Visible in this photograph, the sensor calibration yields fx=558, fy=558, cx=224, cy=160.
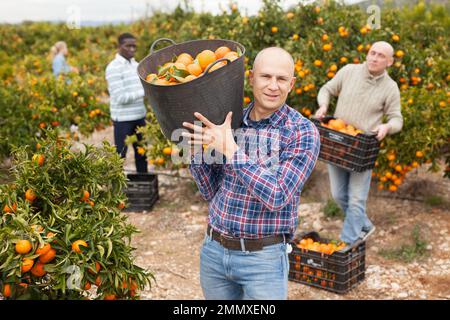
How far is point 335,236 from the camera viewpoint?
5227mm

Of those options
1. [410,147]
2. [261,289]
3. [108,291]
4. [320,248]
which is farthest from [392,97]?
[108,291]

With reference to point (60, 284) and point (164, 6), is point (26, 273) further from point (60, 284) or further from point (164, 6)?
point (164, 6)

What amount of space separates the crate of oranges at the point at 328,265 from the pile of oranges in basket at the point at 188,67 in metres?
2.37

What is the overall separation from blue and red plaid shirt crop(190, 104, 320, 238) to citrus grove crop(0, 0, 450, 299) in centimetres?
38

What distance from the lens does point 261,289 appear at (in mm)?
2346

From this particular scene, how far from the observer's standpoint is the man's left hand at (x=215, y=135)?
2061mm

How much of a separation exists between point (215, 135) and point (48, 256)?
29.1 inches

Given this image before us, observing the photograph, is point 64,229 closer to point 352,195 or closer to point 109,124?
point 352,195

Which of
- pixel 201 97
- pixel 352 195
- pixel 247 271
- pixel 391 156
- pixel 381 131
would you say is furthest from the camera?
pixel 391 156

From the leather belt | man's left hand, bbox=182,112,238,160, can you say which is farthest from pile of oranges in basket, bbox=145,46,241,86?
the leather belt

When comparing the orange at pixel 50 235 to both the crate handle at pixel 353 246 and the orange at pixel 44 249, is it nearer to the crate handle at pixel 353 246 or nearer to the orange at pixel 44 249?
the orange at pixel 44 249

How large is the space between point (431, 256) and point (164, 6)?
8.00 metres

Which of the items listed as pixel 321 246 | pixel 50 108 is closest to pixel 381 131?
pixel 321 246

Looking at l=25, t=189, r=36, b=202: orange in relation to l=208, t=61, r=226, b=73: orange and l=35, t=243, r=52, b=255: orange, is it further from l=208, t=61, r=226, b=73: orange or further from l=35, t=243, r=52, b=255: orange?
l=208, t=61, r=226, b=73: orange
